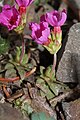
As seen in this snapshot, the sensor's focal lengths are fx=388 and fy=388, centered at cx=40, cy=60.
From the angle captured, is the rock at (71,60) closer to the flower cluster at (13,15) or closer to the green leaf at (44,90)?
the green leaf at (44,90)

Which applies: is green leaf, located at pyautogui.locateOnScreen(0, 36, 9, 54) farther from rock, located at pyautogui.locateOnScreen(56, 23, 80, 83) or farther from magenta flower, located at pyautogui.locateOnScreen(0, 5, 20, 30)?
rock, located at pyautogui.locateOnScreen(56, 23, 80, 83)

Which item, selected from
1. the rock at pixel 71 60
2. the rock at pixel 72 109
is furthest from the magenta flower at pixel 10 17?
the rock at pixel 72 109

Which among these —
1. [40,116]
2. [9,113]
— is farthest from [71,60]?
[9,113]

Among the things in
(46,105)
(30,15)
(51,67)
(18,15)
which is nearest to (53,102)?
(46,105)

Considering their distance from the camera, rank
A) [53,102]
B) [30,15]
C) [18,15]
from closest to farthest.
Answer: [18,15]
[53,102]
[30,15]

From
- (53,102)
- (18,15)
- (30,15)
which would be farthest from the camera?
(30,15)

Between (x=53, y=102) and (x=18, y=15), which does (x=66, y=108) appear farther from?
(x=18, y=15)
